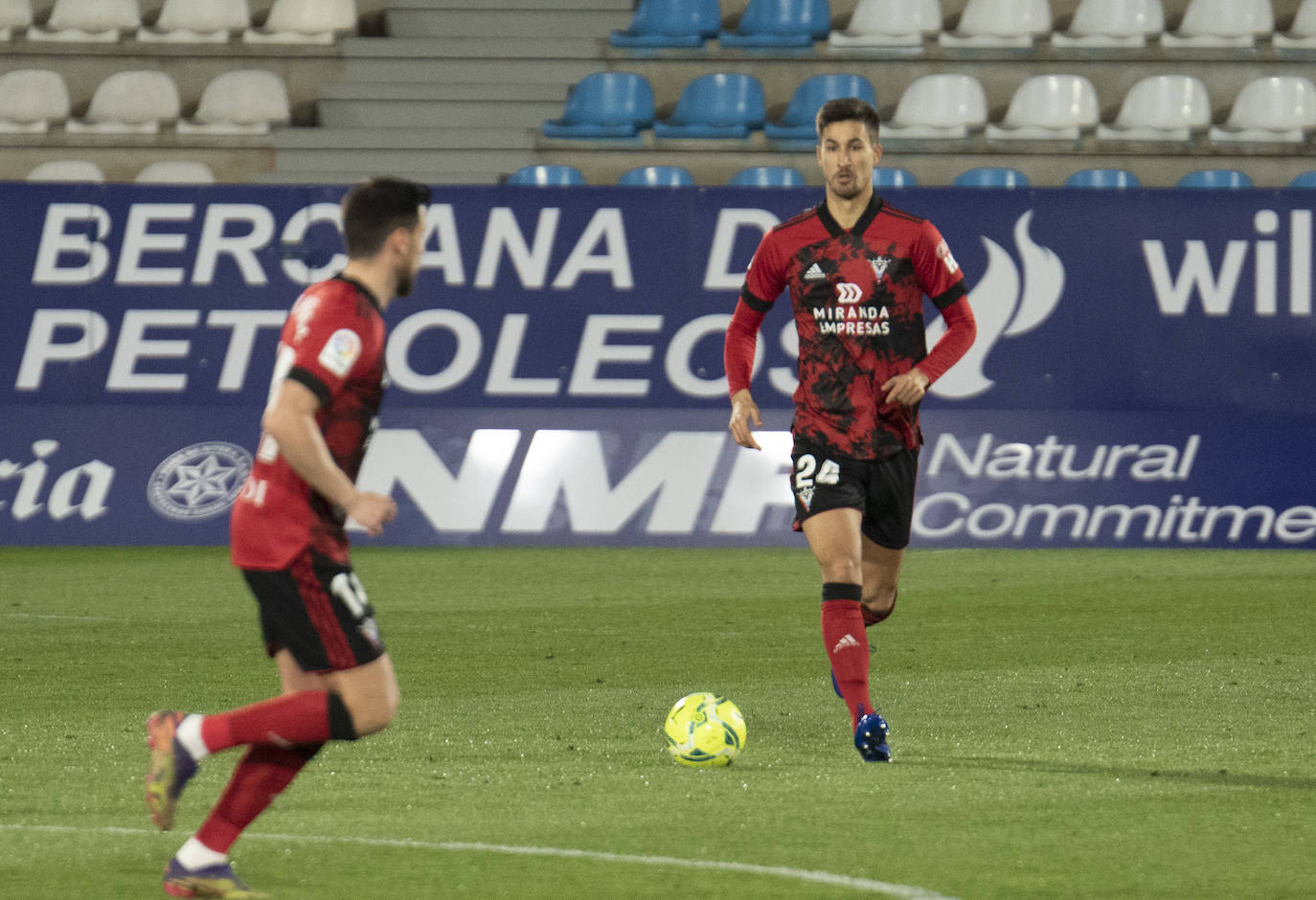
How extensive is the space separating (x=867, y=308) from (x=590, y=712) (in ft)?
6.24

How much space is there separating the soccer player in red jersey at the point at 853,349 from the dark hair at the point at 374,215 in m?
2.40

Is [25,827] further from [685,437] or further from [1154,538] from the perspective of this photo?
[1154,538]

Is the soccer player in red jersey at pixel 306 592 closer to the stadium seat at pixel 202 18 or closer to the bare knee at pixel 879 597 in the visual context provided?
the bare knee at pixel 879 597

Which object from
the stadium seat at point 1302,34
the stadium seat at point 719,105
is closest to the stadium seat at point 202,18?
the stadium seat at point 719,105

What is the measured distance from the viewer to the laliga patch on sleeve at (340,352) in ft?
13.9

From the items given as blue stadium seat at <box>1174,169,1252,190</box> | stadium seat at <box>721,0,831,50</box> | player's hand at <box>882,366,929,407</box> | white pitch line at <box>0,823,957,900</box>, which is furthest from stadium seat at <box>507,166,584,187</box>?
white pitch line at <box>0,823,957,900</box>

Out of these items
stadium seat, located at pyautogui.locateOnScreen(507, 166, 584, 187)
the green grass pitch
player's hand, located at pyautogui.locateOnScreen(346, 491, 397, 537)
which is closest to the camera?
player's hand, located at pyautogui.locateOnScreen(346, 491, 397, 537)

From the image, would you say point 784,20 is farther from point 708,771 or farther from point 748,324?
point 708,771

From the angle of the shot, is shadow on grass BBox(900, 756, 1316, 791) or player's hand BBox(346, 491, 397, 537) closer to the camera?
player's hand BBox(346, 491, 397, 537)

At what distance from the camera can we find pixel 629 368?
1353 cm

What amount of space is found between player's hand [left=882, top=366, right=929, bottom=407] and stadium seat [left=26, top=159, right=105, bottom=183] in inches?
492

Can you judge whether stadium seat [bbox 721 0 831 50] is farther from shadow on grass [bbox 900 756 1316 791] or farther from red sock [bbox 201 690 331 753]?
red sock [bbox 201 690 331 753]

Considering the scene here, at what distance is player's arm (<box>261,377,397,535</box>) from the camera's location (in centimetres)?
415

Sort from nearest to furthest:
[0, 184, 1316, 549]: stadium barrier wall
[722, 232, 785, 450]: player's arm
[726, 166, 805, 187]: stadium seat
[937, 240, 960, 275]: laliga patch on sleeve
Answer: [937, 240, 960, 275]: laliga patch on sleeve → [722, 232, 785, 450]: player's arm → [0, 184, 1316, 549]: stadium barrier wall → [726, 166, 805, 187]: stadium seat
